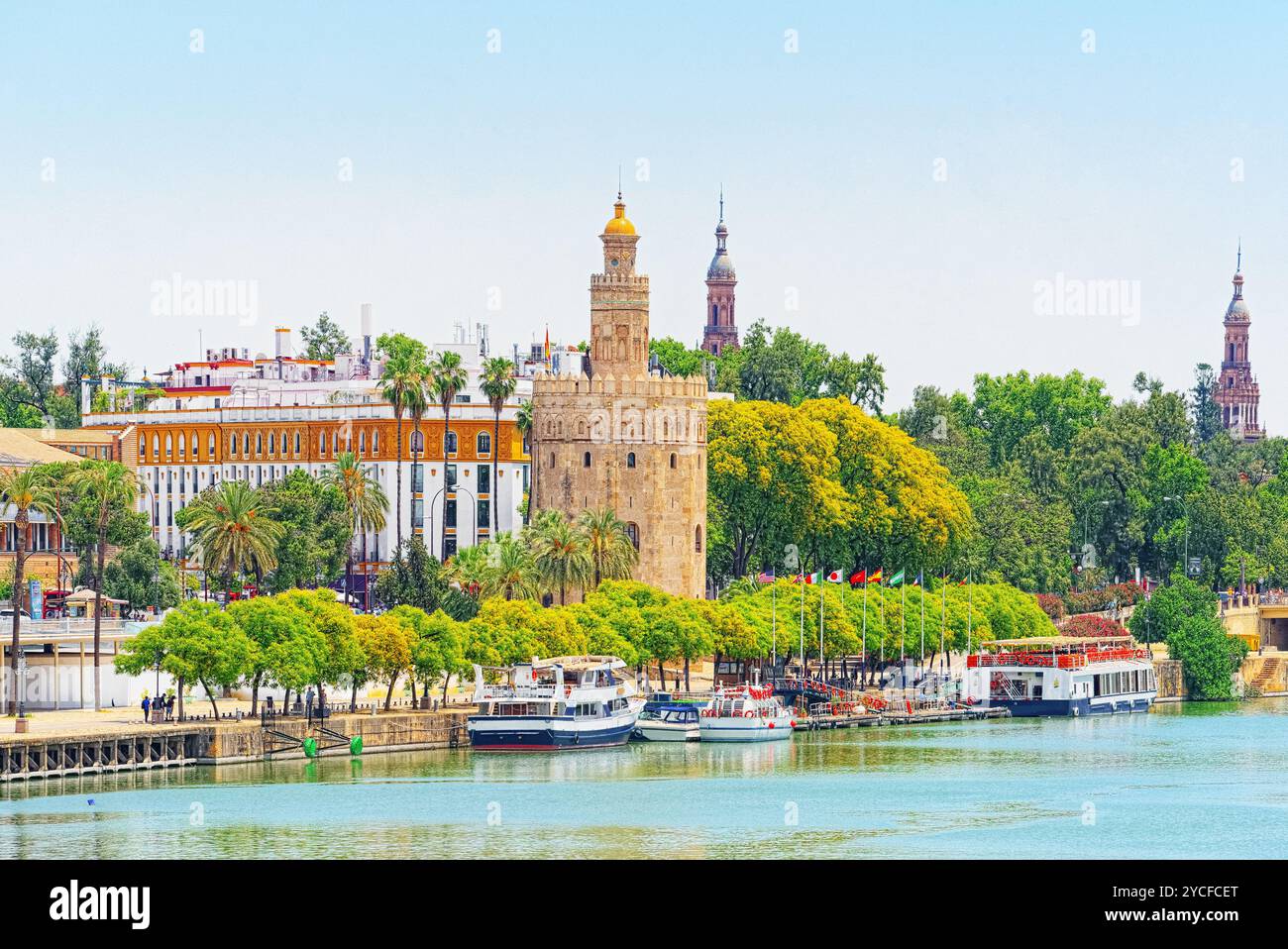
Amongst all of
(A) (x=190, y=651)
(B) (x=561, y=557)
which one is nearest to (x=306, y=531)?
(B) (x=561, y=557)

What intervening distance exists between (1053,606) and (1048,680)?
99.1ft

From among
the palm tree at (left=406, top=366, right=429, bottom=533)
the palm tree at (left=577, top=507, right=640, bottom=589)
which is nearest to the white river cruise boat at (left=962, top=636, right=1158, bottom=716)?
the palm tree at (left=577, top=507, right=640, bottom=589)

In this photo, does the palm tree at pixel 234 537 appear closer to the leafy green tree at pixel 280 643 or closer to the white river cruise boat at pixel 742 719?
the leafy green tree at pixel 280 643

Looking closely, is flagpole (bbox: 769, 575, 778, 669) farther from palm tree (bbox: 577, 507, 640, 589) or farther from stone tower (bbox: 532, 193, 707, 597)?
stone tower (bbox: 532, 193, 707, 597)

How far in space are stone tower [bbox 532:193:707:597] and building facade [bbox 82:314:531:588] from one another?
34.2 feet

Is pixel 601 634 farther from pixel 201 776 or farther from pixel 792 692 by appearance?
pixel 201 776

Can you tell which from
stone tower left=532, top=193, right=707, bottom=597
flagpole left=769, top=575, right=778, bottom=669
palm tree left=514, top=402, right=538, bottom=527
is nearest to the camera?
flagpole left=769, top=575, right=778, bottom=669

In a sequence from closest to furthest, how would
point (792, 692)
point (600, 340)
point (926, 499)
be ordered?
point (792, 692) → point (600, 340) → point (926, 499)

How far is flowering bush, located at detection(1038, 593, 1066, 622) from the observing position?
152 metres

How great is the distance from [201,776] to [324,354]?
391ft

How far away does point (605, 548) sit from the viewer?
115875mm

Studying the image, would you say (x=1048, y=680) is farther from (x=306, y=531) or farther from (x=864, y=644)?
(x=306, y=531)
